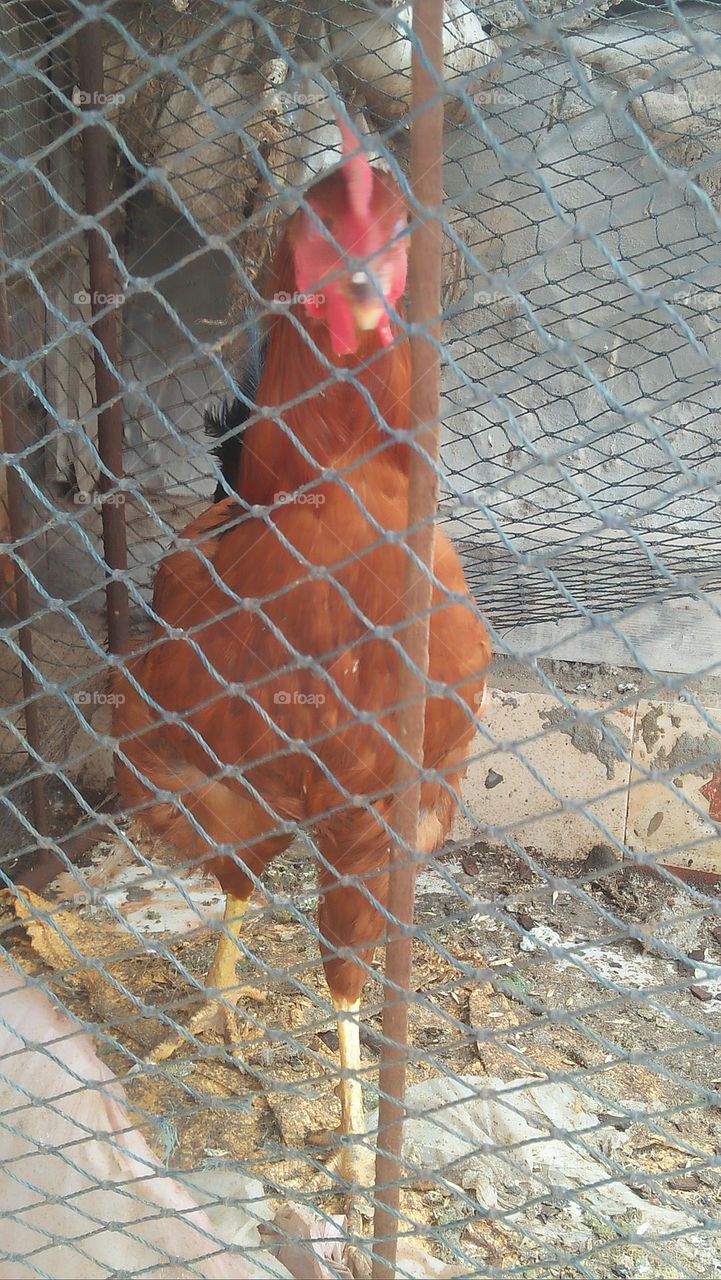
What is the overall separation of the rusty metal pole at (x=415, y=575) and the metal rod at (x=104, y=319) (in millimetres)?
1198

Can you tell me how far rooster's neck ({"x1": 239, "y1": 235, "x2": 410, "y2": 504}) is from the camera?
4.74 feet

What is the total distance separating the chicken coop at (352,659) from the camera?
0.96 m

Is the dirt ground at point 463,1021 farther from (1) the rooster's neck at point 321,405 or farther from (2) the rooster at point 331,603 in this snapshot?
(1) the rooster's neck at point 321,405

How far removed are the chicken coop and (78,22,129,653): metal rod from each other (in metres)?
0.01

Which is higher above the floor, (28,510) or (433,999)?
(28,510)

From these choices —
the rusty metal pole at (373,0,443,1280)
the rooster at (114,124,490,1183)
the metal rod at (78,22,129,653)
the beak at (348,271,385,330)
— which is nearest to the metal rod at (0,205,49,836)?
the metal rod at (78,22,129,653)

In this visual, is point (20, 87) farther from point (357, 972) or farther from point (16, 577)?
point (357, 972)

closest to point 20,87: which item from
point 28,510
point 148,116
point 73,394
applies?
point 148,116

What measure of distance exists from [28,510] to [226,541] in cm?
134

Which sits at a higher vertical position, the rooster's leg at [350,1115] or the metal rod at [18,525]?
the metal rod at [18,525]

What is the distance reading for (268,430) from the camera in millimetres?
1635

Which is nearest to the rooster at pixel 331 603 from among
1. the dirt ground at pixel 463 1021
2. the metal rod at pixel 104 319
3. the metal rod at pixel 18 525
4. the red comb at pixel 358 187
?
the red comb at pixel 358 187

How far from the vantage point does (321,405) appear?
4.97 ft

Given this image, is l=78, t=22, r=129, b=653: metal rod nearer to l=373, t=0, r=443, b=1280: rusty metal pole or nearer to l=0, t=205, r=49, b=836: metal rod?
l=0, t=205, r=49, b=836: metal rod
